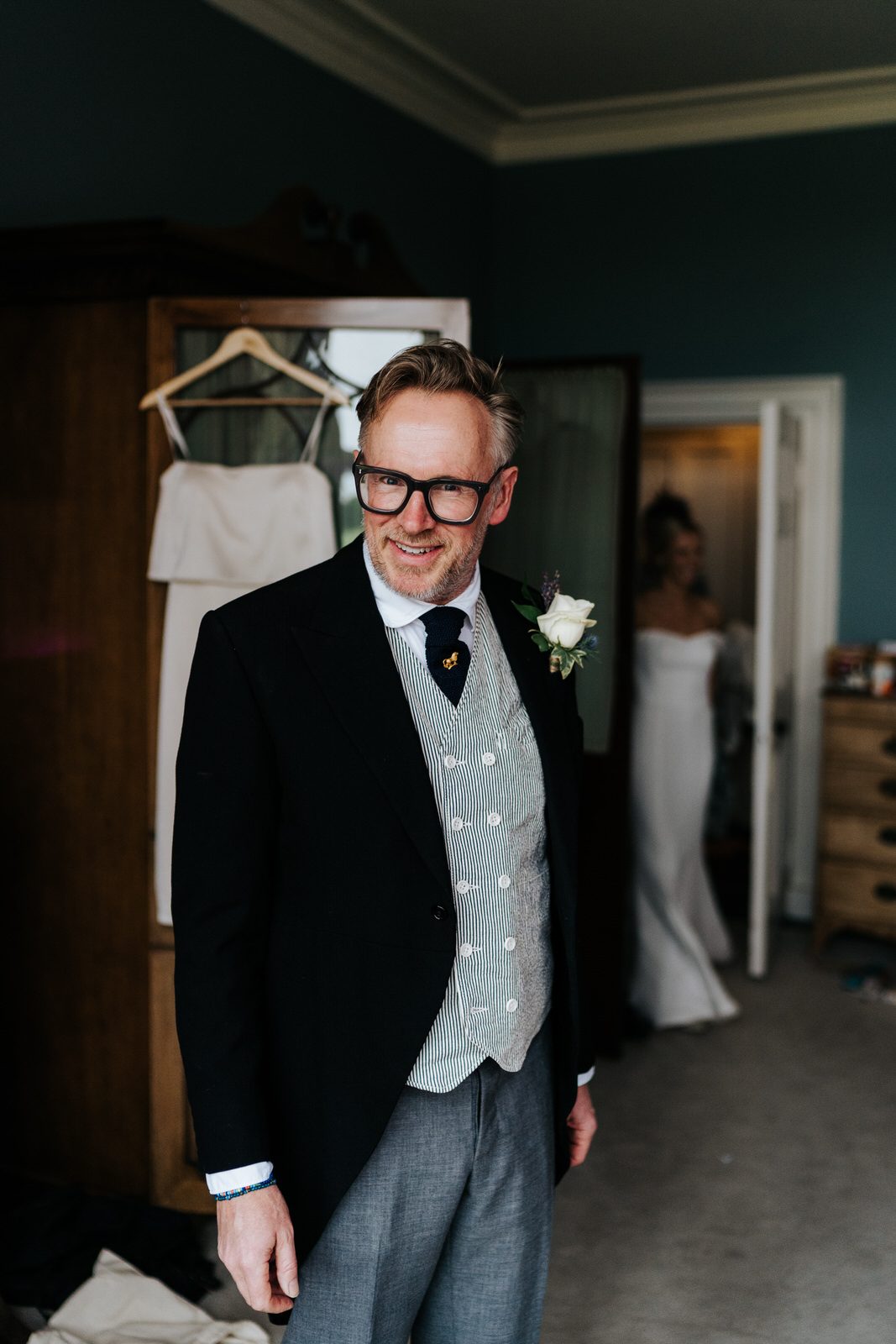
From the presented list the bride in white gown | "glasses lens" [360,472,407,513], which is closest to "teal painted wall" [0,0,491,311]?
the bride in white gown

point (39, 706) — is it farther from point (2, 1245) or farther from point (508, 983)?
point (508, 983)

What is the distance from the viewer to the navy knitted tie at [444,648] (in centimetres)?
137

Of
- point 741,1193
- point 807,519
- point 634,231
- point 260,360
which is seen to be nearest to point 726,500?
point 807,519

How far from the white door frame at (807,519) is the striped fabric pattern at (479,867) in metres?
3.59

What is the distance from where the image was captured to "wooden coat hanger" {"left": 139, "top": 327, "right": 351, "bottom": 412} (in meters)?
2.34

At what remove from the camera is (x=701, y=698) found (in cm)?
397

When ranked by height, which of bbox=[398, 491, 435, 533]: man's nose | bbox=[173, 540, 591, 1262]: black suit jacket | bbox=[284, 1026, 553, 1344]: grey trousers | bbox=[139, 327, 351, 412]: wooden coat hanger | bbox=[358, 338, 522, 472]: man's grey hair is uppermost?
bbox=[139, 327, 351, 412]: wooden coat hanger

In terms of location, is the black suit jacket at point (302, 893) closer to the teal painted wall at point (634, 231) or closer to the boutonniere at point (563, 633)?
the boutonniere at point (563, 633)

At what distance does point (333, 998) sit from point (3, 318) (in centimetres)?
185

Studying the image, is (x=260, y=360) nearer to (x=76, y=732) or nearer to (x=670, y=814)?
(x=76, y=732)

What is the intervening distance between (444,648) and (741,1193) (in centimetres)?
210

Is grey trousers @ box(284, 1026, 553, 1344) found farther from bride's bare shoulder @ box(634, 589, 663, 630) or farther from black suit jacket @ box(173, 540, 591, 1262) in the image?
bride's bare shoulder @ box(634, 589, 663, 630)

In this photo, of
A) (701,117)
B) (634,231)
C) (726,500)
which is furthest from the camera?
(726,500)

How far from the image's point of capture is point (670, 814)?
12.9ft
